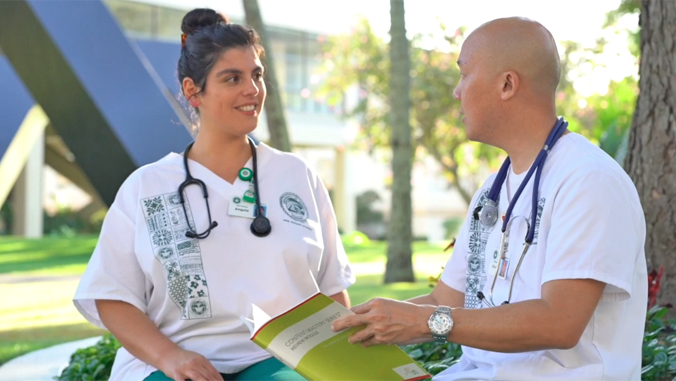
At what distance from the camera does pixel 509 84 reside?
102 inches

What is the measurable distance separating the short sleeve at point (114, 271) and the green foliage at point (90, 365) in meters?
1.82

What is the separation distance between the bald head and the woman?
1045 mm

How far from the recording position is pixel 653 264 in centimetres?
494

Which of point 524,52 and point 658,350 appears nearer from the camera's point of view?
point 524,52

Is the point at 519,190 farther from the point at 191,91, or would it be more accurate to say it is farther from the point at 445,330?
the point at 191,91

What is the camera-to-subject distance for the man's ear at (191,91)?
11.1ft

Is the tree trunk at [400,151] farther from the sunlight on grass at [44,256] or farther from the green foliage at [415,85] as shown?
the green foliage at [415,85]

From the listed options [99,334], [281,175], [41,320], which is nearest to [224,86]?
Answer: [281,175]

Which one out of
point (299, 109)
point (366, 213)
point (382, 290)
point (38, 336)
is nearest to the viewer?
point (38, 336)

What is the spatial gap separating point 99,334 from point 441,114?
51.9ft

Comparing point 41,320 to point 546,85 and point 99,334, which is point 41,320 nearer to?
point 99,334

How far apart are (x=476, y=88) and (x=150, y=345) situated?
141 cm

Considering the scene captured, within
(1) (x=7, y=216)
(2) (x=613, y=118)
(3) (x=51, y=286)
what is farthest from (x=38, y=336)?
(1) (x=7, y=216)

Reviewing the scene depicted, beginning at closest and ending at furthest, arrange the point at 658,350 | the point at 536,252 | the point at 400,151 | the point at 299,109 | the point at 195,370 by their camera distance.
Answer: the point at 536,252
the point at 195,370
the point at 658,350
the point at 400,151
the point at 299,109
